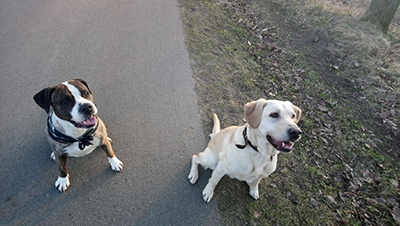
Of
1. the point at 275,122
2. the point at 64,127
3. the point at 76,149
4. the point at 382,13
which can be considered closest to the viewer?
the point at 275,122

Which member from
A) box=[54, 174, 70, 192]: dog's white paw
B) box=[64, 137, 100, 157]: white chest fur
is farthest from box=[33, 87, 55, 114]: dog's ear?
box=[54, 174, 70, 192]: dog's white paw

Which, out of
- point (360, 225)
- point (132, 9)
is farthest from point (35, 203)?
point (132, 9)

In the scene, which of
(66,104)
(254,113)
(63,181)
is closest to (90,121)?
(66,104)

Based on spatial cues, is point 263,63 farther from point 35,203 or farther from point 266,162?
point 35,203

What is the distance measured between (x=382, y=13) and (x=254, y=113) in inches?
331

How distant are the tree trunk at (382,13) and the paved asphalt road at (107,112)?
6.85 meters

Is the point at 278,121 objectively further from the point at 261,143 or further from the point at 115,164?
the point at 115,164

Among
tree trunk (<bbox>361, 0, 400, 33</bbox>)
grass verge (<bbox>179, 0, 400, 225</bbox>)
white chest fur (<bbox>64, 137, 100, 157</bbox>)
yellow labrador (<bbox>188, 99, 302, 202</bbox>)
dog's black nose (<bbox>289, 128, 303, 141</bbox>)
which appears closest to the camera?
dog's black nose (<bbox>289, 128, 303, 141</bbox>)

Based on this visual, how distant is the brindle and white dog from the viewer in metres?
2.79

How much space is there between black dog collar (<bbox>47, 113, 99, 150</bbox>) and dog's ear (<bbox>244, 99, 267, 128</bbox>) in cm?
206

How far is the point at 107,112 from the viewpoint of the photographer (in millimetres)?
4508

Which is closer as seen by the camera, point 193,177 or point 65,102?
point 65,102

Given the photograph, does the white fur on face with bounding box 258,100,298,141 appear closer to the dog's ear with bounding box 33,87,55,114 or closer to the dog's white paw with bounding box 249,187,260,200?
the dog's white paw with bounding box 249,187,260,200

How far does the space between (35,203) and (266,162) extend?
3226 mm
